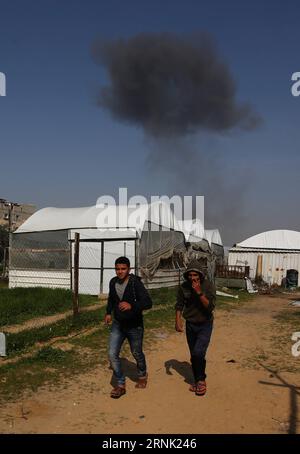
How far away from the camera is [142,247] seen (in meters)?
18.3

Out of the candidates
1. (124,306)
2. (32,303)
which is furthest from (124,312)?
(32,303)

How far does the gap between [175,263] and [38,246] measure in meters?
6.46

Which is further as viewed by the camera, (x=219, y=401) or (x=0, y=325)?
(x=0, y=325)

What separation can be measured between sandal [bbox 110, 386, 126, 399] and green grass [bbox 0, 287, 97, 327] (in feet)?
18.9

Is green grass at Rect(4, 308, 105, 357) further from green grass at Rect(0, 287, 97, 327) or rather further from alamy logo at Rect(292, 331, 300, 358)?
alamy logo at Rect(292, 331, 300, 358)

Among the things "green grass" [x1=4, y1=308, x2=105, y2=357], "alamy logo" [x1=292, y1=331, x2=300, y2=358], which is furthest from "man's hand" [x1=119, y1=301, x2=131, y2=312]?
"alamy logo" [x1=292, y1=331, x2=300, y2=358]

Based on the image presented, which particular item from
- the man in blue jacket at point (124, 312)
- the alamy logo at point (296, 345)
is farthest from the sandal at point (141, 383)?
the alamy logo at point (296, 345)

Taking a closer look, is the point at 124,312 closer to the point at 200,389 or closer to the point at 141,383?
the point at 141,383

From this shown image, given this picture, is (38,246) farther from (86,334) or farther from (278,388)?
(278,388)

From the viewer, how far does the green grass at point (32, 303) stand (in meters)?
11.8

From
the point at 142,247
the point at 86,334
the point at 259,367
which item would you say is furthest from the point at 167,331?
the point at 142,247

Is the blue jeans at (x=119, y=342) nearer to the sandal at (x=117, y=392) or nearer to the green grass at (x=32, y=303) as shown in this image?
the sandal at (x=117, y=392)

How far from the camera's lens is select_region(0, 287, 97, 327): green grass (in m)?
11.8

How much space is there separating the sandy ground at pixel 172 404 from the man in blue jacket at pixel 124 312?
46 centimetres
